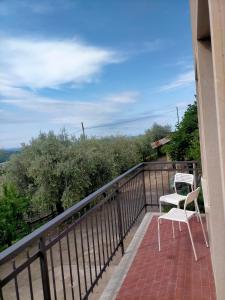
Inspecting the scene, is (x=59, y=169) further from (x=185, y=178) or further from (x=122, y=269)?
(x=122, y=269)

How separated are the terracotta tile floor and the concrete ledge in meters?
0.05

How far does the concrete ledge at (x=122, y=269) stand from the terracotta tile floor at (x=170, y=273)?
0.05m

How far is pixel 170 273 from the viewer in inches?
115

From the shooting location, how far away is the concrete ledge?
2.68 meters

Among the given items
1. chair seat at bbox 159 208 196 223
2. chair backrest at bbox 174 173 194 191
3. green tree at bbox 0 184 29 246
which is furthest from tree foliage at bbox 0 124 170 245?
chair seat at bbox 159 208 196 223

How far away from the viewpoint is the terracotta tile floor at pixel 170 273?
8.44 ft

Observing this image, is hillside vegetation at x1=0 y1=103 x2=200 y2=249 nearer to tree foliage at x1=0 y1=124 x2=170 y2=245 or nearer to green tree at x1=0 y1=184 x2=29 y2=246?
tree foliage at x1=0 y1=124 x2=170 y2=245

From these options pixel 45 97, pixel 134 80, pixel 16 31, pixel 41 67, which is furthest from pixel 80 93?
pixel 16 31

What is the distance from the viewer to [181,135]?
11289mm

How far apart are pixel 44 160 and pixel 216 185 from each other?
10.9 meters

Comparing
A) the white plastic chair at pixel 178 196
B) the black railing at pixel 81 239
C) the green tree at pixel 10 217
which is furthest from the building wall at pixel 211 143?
the green tree at pixel 10 217

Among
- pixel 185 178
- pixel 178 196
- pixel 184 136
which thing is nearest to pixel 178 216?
pixel 178 196

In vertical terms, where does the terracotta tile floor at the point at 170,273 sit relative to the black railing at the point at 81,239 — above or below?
below

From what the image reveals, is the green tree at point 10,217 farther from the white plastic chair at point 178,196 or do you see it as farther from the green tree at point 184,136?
the white plastic chair at point 178,196
